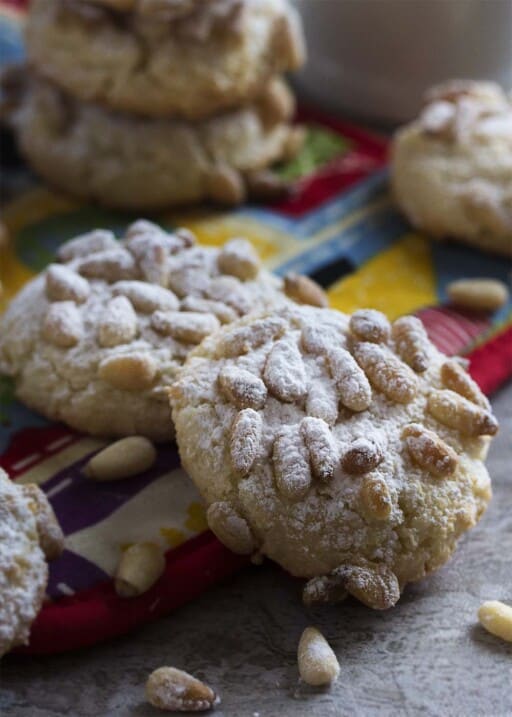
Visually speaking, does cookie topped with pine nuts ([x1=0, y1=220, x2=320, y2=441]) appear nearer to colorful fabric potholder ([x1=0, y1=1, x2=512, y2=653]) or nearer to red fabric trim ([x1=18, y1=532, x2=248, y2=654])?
colorful fabric potholder ([x1=0, y1=1, x2=512, y2=653])

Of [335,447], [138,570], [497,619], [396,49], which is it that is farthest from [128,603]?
[396,49]

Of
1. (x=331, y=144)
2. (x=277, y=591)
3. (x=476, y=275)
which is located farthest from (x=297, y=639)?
(x=331, y=144)

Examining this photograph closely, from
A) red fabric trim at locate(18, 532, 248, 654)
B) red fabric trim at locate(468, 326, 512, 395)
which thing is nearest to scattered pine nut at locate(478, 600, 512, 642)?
red fabric trim at locate(18, 532, 248, 654)

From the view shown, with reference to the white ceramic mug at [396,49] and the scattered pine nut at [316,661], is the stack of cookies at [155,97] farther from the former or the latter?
the scattered pine nut at [316,661]

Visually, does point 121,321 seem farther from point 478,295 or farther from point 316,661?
point 478,295

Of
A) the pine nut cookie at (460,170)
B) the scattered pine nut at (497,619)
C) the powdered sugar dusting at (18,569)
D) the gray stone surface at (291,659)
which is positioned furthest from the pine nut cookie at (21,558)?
the pine nut cookie at (460,170)

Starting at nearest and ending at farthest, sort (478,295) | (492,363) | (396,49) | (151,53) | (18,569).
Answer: (18,569), (492,363), (478,295), (151,53), (396,49)
